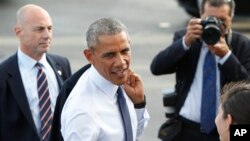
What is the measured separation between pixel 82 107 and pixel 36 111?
5.98 feet

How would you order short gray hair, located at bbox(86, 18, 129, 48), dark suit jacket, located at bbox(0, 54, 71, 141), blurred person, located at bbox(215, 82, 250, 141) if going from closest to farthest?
blurred person, located at bbox(215, 82, 250, 141) → short gray hair, located at bbox(86, 18, 129, 48) → dark suit jacket, located at bbox(0, 54, 71, 141)

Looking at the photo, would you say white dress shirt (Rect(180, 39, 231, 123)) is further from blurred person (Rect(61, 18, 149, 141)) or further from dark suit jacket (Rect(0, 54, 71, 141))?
blurred person (Rect(61, 18, 149, 141))

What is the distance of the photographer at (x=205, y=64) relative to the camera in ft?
20.3

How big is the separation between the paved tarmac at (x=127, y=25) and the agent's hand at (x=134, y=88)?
573cm

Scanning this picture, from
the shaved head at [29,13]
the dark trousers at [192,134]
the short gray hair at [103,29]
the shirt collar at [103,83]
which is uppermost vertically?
the short gray hair at [103,29]

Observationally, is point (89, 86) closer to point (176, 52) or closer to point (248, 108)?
point (248, 108)

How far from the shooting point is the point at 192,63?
20.9 ft

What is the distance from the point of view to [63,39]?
A: 15.0m

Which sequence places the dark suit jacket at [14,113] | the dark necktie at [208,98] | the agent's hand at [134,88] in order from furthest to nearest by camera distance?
the dark necktie at [208,98], the dark suit jacket at [14,113], the agent's hand at [134,88]

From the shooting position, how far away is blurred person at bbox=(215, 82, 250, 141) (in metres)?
3.75

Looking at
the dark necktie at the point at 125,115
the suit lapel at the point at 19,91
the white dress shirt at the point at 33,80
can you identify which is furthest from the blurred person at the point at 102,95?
the white dress shirt at the point at 33,80

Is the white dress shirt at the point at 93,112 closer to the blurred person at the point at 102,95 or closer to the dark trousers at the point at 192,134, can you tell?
the blurred person at the point at 102,95

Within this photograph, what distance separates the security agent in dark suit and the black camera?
1.15 m

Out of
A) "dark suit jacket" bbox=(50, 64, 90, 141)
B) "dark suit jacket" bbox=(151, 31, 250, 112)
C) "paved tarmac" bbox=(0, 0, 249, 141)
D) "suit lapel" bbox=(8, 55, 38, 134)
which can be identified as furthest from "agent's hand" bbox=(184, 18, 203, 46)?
"paved tarmac" bbox=(0, 0, 249, 141)
